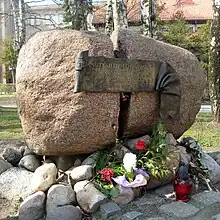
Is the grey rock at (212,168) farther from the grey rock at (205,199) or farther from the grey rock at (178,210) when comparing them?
the grey rock at (178,210)

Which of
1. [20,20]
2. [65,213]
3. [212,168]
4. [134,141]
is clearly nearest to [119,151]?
[134,141]

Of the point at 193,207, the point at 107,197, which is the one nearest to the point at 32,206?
the point at 107,197

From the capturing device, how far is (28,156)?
15.4 ft

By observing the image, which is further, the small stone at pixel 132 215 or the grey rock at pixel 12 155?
the grey rock at pixel 12 155

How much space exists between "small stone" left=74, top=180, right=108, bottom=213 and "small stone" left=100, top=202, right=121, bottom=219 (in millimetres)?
59

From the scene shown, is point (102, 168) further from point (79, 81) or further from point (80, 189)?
point (79, 81)

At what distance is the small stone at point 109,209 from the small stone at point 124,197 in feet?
0.24

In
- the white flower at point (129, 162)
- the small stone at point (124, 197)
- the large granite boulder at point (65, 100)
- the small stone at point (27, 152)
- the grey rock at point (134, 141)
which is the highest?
the large granite boulder at point (65, 100)

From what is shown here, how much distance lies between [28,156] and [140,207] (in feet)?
5.08

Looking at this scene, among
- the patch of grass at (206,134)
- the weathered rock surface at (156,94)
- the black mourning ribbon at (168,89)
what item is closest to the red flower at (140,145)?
the weathered rock surface at (156,94)

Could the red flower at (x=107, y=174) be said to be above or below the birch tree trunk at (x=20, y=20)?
below

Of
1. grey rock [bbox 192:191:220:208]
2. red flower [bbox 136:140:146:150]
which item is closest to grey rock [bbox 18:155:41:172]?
red flower [bbox 136:140:146:150]

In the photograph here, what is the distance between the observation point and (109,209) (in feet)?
12.5

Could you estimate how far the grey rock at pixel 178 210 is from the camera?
371 centimetres
